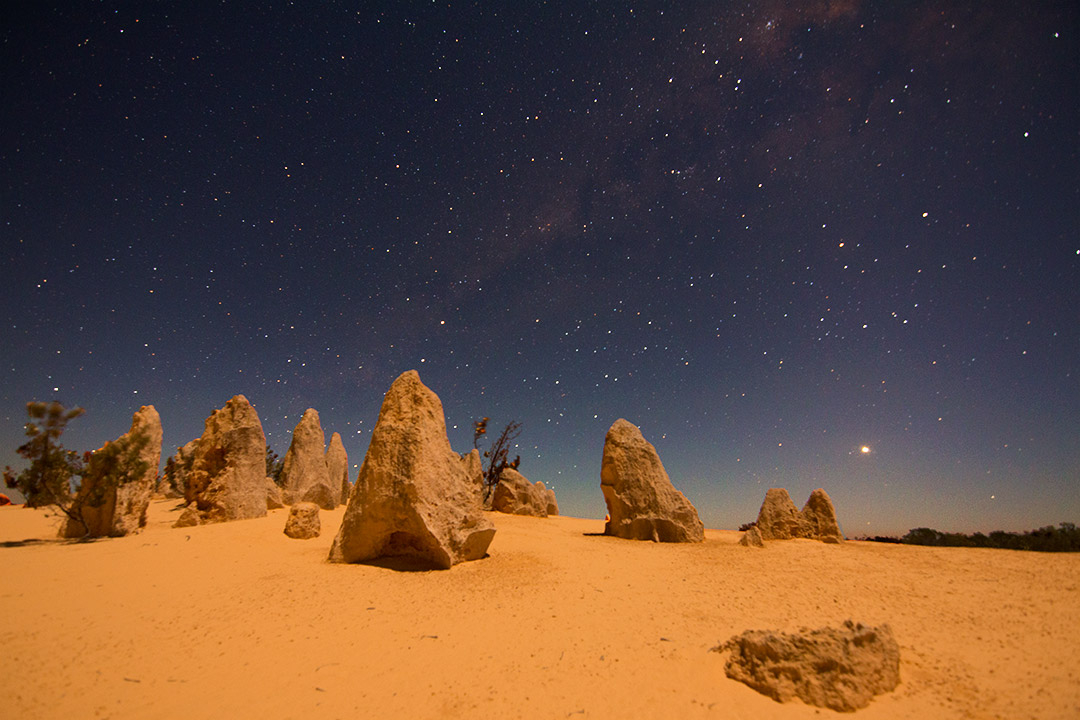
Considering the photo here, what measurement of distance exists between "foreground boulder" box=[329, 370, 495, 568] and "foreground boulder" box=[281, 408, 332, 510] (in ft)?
42.8

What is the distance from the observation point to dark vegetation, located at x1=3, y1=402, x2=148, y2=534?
10.5 metres

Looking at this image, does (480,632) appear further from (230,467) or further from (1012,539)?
(1012,539)

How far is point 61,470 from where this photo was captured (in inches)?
417

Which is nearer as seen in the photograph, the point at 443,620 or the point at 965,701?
the point at 965,701

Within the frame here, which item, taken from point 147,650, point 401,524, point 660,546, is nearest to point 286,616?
point 147,650

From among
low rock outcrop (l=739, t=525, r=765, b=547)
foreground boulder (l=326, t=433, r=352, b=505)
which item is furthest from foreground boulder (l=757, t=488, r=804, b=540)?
foreground boulder (l=326, t=433, r=352, b=505)

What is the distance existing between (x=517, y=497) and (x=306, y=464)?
436 inches

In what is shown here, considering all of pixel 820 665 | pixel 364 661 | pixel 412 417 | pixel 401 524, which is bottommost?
pixel 364 661

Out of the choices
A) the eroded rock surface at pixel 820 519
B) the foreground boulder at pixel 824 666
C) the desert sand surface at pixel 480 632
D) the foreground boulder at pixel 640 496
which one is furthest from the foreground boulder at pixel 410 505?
the eroded rock surface at pixel 820 519

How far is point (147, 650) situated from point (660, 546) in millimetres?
11688

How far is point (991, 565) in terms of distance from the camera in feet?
31.7

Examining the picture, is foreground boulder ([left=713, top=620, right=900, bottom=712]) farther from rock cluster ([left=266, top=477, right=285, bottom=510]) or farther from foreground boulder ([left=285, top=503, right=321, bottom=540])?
rock cluster ([left=266, top=477, right=285, bottom=510])

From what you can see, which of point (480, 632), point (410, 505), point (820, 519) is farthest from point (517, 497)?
point (480, 632)

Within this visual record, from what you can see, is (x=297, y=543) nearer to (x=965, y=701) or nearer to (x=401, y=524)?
(x=401, y=524)
